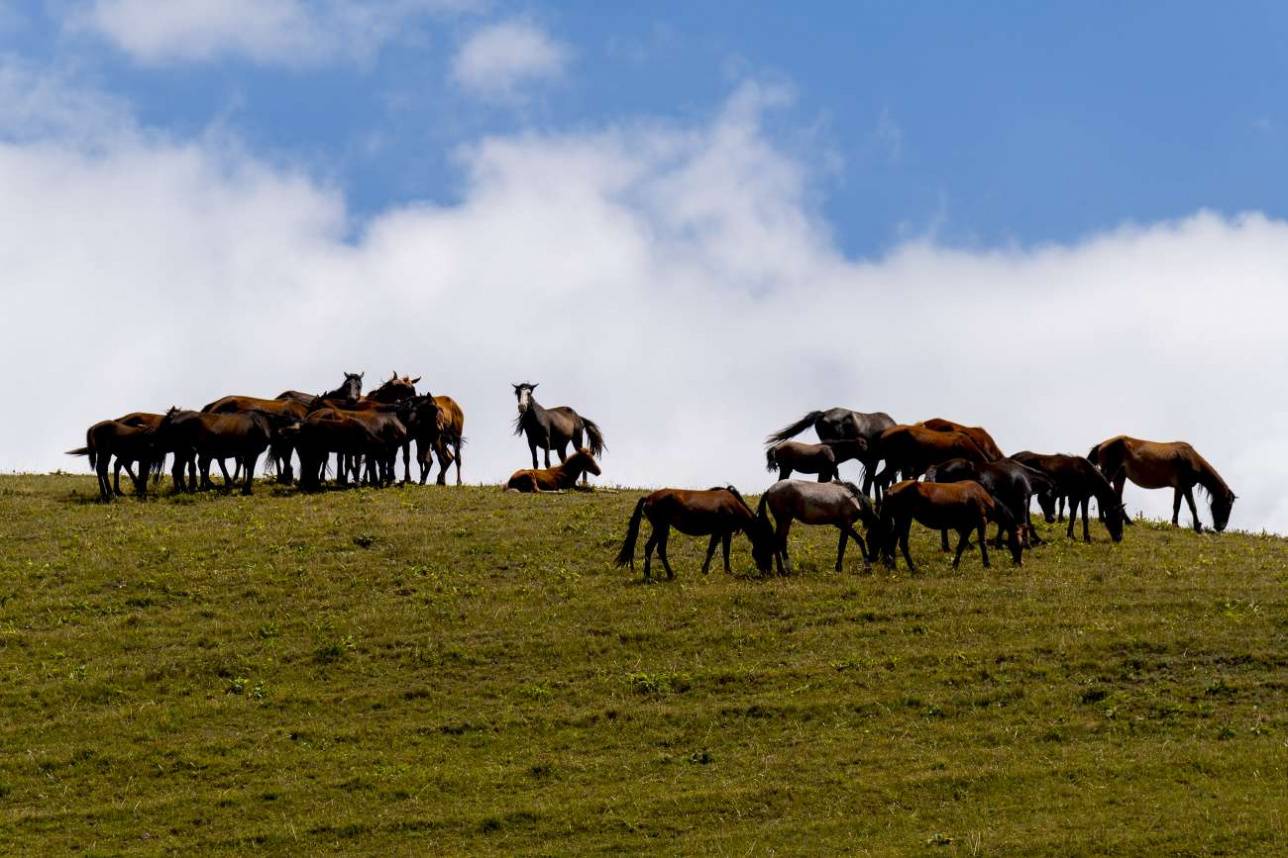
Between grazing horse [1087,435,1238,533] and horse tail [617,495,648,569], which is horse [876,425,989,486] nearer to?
grazing horse [1087,435,1238,533]

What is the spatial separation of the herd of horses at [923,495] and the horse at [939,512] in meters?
0.02

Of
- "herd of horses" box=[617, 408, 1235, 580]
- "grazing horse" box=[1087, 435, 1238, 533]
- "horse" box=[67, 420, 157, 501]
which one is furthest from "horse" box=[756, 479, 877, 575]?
"horse" box=[67, 420, 157, 501]

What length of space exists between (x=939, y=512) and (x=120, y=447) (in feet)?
60.7

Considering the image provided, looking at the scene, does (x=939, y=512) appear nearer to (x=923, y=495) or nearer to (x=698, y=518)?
(x=923, y=495)

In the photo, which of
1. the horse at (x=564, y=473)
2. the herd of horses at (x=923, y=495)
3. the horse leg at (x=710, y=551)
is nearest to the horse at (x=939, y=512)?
the herd of horses at (x=923, y=495)

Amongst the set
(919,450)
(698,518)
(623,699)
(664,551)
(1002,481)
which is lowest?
(623,699)

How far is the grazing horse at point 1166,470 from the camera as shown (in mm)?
35531

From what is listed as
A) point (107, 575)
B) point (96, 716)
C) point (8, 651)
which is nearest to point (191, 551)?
point (107, 575)

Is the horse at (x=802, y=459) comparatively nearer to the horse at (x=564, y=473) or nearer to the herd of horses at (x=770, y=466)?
the herd of horses at (x=770, y=466)

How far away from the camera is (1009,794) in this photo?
2003 cm

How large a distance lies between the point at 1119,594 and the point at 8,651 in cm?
1752

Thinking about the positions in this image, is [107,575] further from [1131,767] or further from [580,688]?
[1131,767]

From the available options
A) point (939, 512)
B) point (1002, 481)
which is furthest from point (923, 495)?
point (1002, 481)

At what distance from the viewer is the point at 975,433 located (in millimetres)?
35906
